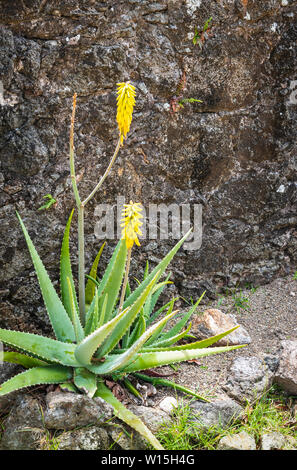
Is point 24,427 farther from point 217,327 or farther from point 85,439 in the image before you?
point 217,327

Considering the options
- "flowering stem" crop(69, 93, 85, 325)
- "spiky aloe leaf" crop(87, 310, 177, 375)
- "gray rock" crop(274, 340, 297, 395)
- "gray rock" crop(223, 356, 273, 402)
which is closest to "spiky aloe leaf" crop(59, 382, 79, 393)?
"spiky aloe leaf" crop(87, 310, 177, 375)

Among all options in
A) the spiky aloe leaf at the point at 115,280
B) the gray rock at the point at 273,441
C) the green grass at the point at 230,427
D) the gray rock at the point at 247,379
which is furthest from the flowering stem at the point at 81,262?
the gray rock at the point at 273,441

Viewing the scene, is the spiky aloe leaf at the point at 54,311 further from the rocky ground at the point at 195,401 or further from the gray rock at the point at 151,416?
the gray rock at the point at 151,416

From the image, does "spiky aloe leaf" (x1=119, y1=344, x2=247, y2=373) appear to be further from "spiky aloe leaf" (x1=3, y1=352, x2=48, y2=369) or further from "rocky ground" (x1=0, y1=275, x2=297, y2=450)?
"spiky aloe leaf" (x1=3, y1=352, x2=48, y2=369)

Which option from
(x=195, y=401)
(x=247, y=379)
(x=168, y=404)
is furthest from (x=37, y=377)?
(x=247, y=379)

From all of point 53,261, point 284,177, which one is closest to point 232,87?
point 284,177

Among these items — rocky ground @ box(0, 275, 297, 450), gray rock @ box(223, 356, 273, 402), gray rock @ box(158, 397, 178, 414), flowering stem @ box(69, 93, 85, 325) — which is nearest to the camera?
rocky ground @ box(0, 275, 297, 450)
